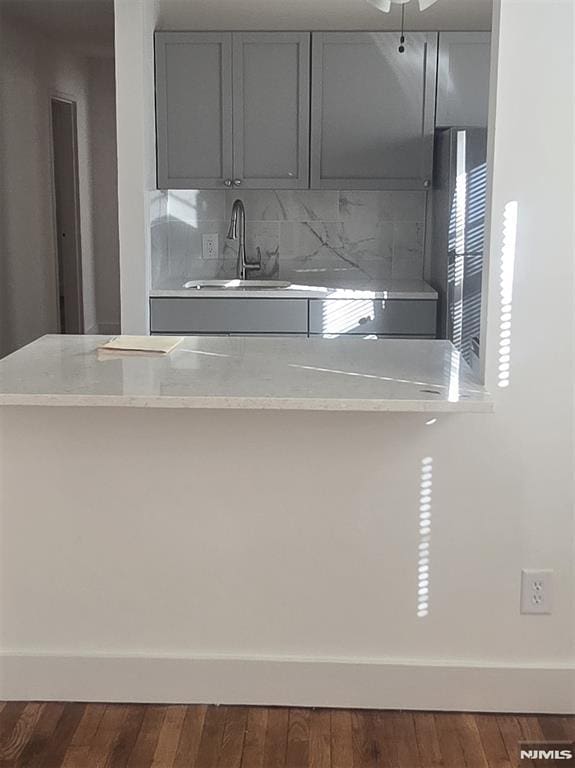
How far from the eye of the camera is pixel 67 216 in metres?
7.91

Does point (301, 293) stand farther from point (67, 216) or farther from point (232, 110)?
point (67, 216)

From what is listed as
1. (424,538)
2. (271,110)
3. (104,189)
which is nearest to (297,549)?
(424,538)

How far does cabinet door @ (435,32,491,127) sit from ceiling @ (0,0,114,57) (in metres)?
2.14

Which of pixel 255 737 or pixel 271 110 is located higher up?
pixel 271 110

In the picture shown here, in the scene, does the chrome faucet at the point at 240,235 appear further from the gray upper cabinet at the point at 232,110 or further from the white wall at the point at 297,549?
the white wall at the point at 297,549

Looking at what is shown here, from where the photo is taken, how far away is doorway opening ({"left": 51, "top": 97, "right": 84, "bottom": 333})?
779cm

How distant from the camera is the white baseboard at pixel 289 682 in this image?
105 inches

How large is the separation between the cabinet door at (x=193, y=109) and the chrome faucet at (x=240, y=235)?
1.13 ft

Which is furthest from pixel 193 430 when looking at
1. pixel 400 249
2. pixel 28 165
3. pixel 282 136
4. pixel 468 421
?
pixel 28 165

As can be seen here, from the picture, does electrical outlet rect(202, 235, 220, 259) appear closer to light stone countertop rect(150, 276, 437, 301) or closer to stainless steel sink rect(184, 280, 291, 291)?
stainless steel sink rect(184, 280, 291, 291)

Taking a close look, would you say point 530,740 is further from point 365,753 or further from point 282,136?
point 282,136

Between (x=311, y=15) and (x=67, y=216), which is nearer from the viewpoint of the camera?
(x=311, y=15)

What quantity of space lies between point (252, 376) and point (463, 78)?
9.60 ft

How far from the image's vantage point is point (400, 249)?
536 cm
